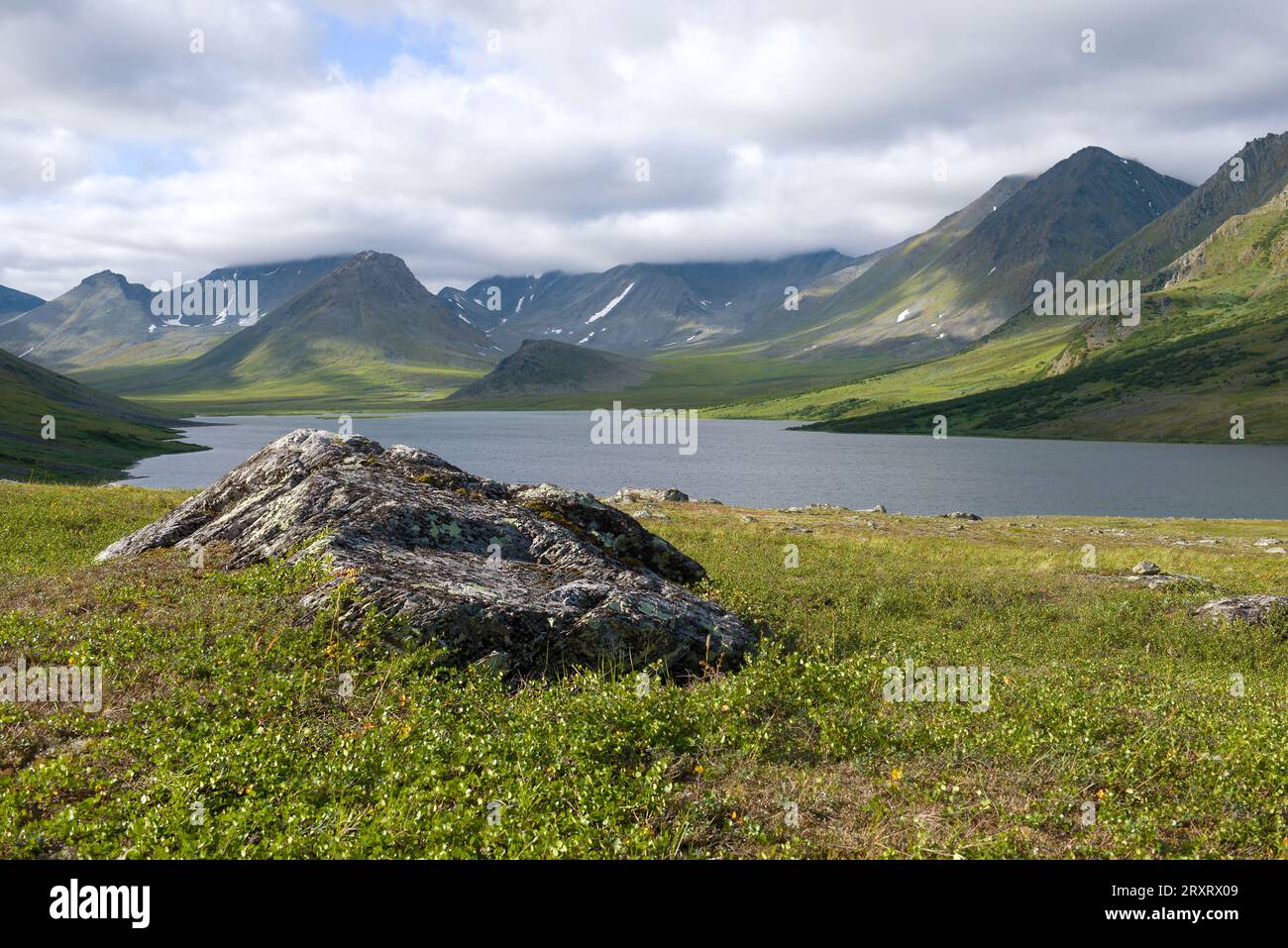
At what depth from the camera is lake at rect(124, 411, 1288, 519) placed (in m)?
97.8

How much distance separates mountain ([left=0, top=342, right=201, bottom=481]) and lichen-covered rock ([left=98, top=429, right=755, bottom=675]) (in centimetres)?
5666

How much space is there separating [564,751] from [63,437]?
14873cm

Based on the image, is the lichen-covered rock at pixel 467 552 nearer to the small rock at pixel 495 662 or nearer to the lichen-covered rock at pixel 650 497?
the small rock at pixel 495 662

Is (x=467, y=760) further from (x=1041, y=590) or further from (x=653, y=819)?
(x=1041, y=590)

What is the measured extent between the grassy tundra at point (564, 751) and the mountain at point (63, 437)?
208 ft

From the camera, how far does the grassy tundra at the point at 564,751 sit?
7.83 metres

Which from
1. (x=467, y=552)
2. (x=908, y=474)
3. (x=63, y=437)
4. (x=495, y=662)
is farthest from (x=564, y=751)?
(x=63, y=437)

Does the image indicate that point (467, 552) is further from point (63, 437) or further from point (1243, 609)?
point (63, 437)

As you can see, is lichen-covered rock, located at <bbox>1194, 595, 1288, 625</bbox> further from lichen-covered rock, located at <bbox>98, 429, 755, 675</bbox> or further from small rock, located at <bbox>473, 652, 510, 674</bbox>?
small rock, located at <bbox>473, 652, 510, 674</bbox>

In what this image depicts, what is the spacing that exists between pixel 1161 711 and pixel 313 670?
13.8 meters

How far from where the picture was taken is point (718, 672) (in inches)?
549

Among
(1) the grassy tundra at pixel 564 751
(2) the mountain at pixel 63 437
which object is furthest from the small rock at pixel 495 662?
(2) the mountain at pixel 63 437
